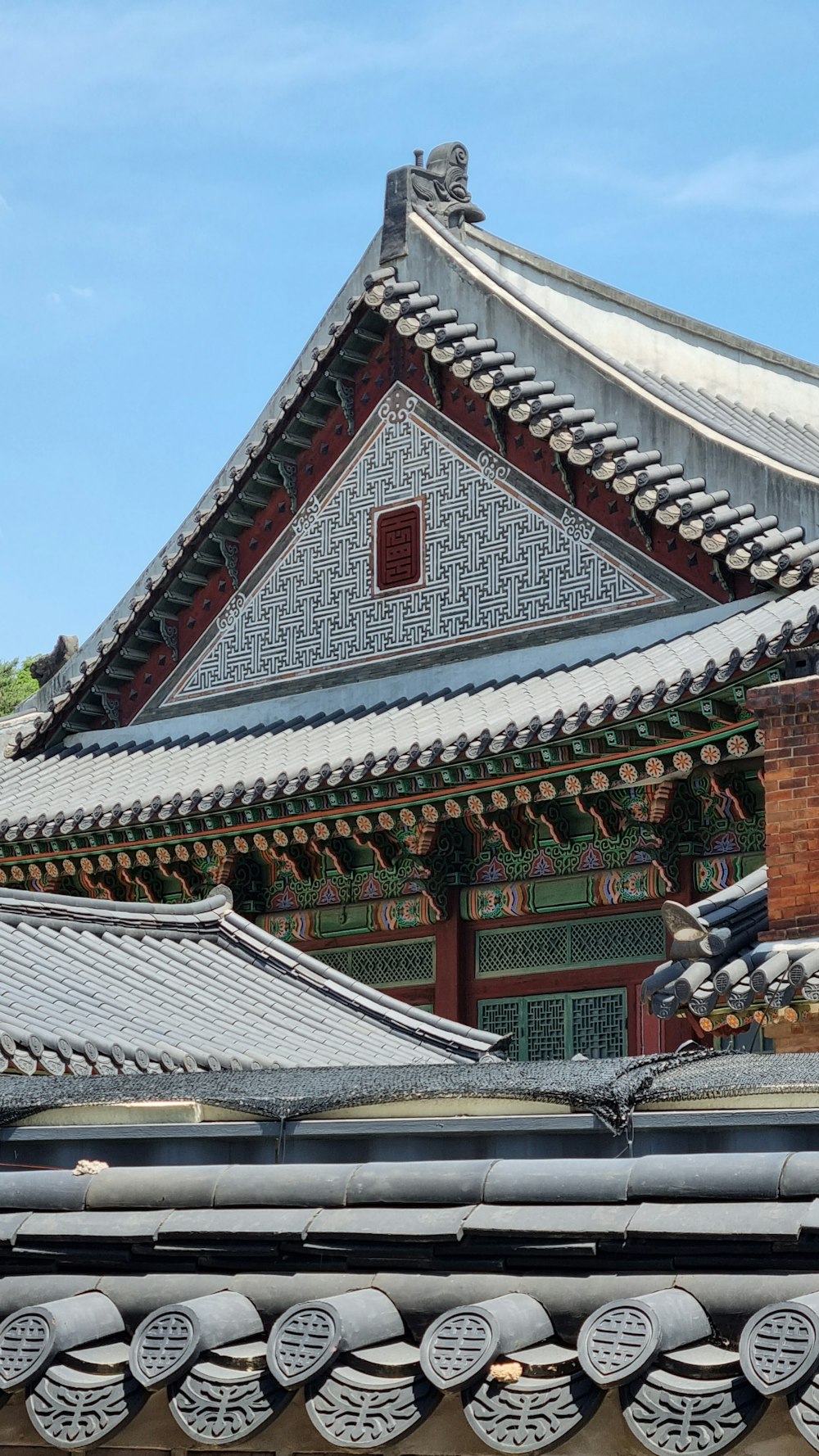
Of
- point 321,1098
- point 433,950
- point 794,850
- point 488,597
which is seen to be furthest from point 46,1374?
point 488,597

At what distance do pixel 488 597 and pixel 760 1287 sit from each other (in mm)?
12400

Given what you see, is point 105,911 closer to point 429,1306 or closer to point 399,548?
point 399,548

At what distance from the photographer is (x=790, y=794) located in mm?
11586

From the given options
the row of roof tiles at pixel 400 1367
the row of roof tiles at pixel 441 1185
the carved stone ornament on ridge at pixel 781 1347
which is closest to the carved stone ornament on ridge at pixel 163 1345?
the row of roof tiles at pixel 400 1367

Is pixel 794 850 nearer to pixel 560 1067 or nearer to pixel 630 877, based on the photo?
pixel 630 877

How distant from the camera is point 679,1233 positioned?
4.20 meters

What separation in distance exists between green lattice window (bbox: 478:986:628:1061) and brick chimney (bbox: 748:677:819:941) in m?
2.75

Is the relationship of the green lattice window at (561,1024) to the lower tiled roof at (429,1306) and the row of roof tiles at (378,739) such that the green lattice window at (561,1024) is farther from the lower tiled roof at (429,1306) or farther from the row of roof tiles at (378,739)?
the lower tiled roof at (429,1306)

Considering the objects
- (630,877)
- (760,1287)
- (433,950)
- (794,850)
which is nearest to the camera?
(760,1287)

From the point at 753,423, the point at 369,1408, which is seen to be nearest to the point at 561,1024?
the point at 753,423

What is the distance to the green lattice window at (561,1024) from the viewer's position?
13953mm

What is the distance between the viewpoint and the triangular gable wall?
15.7m

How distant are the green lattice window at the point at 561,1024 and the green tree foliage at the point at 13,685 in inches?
1122

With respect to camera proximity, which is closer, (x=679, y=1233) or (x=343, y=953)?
(x=679, y=1233)
